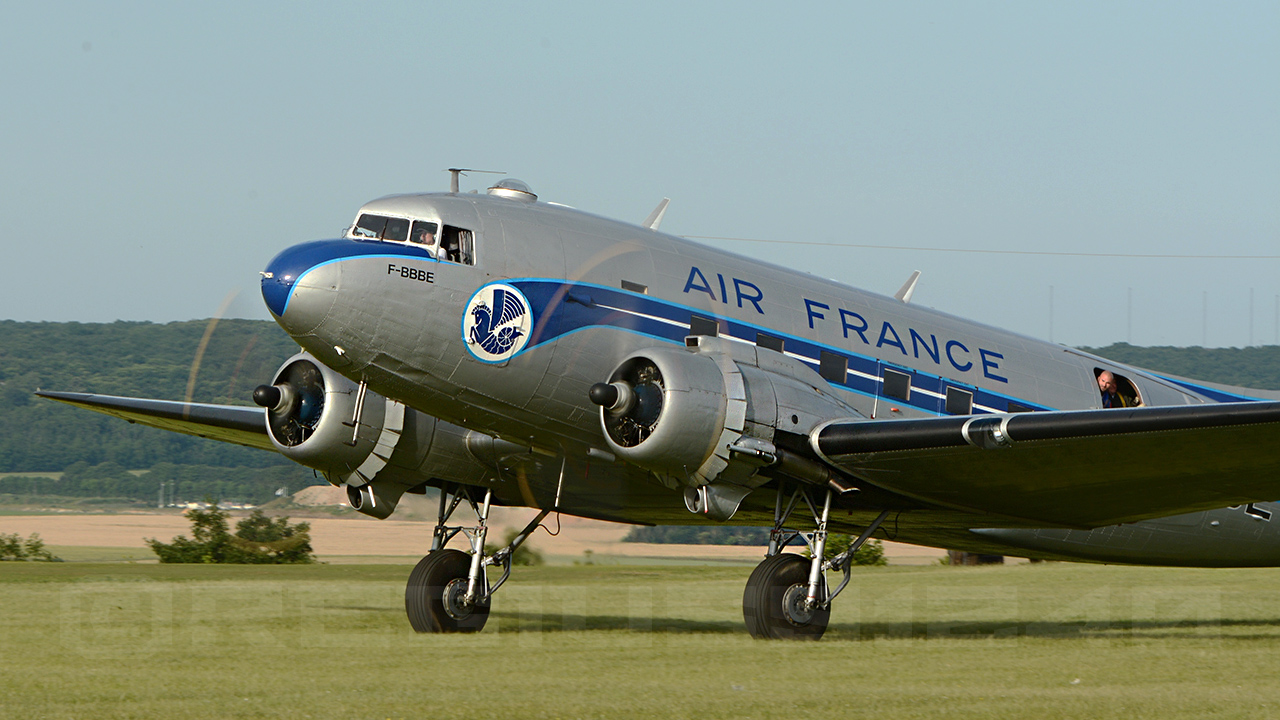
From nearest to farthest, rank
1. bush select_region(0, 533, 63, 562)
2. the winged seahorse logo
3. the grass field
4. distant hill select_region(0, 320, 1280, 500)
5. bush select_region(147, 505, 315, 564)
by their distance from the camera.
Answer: the grass field, the winged seahorse logo, bush select_region(147, 505, 315, 564), bush select_region(0, 533, 63, 562), distant hill select_region(0, 320, 1280, 500)

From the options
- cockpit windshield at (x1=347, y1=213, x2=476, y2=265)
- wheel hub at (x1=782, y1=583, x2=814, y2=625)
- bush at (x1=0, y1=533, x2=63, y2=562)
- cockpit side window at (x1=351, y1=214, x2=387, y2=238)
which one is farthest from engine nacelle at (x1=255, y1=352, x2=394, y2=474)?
bush at (x1=0, y1=533, x2=63, y2=562)

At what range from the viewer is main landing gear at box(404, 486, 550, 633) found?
1429cm

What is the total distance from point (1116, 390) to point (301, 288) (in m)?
10.7

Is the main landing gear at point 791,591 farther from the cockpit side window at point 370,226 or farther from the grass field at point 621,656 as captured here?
the cockpit side window at point 370,226

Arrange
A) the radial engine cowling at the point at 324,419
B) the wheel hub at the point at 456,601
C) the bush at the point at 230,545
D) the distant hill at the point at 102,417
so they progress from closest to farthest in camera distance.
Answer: the radial engine cowling at the point at 324,419 → the wheel hub at the point at 456,601 → the bush at the point at 230,545 → the distant hill at the point at 102,417

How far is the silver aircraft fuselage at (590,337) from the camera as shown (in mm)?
11703

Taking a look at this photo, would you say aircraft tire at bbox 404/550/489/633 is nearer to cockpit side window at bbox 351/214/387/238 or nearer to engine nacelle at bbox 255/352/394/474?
engine nacelle at bbox 255/352/394/474

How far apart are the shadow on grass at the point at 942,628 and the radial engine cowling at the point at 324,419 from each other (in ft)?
8.91

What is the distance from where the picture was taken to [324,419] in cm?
1379

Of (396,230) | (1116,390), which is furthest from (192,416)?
(1116,390)

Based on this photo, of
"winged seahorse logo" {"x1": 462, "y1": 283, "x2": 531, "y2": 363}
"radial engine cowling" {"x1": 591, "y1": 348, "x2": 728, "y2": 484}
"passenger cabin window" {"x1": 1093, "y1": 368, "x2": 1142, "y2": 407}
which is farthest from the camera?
"passenger cabin window" {"x1": 1093, "y1": 368, "x2": 1142, "y2": 407}

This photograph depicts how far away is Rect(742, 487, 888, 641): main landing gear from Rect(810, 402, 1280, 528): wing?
3.12ft

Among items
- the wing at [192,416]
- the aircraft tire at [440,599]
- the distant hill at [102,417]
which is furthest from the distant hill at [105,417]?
the aircraft tire at [440,599]

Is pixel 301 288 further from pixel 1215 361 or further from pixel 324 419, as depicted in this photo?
pixel 1215 361
